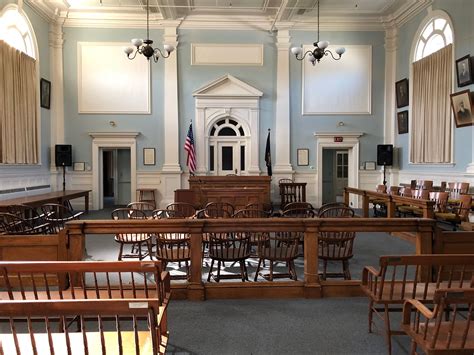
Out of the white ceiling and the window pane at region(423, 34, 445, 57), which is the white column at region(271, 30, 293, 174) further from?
the window pane at region(423, 34, 445, 57)

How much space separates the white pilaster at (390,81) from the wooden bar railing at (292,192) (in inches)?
132

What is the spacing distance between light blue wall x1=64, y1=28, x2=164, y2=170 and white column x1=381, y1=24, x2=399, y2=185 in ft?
23.6

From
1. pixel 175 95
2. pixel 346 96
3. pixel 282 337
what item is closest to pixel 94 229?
pixel 282 337

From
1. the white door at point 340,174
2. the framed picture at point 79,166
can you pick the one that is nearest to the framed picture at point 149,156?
the framed picture at point 79,166

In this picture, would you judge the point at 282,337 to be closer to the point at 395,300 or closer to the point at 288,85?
the point at 395,300

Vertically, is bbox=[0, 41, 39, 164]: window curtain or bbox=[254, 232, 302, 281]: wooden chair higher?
bbox=[0, 41, 39, 164]: window curtain

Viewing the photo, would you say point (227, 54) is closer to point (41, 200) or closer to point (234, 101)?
point (234, 101)

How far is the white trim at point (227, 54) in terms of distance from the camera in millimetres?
11281

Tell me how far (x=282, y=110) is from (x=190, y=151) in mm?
3218

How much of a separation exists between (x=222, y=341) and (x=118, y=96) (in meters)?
9.88

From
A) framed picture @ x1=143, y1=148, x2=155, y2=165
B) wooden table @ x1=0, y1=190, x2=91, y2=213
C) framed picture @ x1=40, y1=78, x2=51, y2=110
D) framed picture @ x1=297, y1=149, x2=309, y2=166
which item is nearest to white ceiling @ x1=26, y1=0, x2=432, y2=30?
framed picture @ x1=40, y1=78, x2=51, y2=110

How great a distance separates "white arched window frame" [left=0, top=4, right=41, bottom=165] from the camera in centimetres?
845

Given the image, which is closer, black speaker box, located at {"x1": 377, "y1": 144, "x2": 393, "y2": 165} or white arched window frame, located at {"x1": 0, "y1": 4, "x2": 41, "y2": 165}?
white arched window frame, located at {"x1": 0, "y1": 4, "x2": 41, "y2": 165}

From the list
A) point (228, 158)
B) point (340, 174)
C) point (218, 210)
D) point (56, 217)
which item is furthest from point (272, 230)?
point (340, 174)
